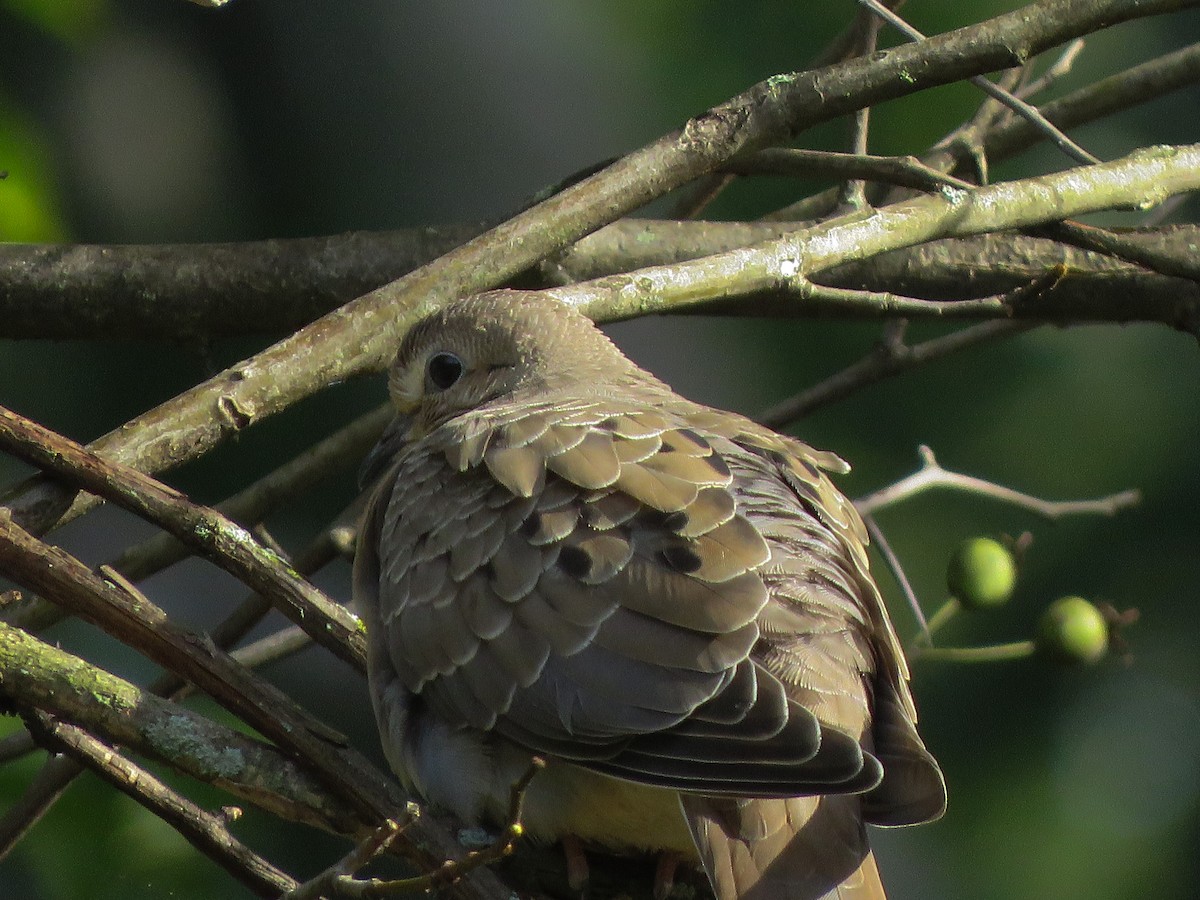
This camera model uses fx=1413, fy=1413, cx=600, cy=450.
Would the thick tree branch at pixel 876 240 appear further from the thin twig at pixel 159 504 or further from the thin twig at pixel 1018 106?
the thin twig at pixel 159 504

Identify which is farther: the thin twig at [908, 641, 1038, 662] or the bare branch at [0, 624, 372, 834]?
the thin twig at [908, 641, 1038, 662]

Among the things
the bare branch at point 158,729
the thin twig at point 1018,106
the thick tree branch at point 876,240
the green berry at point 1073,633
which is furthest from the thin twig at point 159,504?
the green berry at point 1073,633

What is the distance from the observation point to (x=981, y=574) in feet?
11.0

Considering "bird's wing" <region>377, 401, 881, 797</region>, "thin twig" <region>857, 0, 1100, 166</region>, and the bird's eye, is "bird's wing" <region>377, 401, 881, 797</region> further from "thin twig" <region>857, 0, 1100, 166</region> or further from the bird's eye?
"thin twig" <region>857, 0, 1100, 166</region>

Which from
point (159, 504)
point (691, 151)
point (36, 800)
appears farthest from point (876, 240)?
point (36, 800)

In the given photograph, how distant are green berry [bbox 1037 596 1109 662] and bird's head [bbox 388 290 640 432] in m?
1.18

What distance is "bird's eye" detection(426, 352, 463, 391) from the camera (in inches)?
125

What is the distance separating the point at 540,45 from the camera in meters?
5.74

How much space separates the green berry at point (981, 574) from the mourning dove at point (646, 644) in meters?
0.72

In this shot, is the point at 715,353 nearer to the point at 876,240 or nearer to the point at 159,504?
the point at 876,240

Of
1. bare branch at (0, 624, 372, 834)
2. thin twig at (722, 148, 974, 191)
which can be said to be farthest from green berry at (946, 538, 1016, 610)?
bare branch at (0, 624, 372, 834)

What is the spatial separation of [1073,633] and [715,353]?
8.11 feet

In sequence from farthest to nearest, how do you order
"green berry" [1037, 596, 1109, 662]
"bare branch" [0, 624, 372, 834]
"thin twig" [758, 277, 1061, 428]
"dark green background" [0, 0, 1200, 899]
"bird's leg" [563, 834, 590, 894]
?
1. "dark green background" [0, 0, 1200, 899]
2. "thin twig" [758, 277, 1061, 428]
3. "green berry" [1037, 596, 1109, 662]
4. "bird's leg" [563, 834, 590, 894]
5. "bare branch" [0, 624, 372, 834]

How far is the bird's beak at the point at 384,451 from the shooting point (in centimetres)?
322
